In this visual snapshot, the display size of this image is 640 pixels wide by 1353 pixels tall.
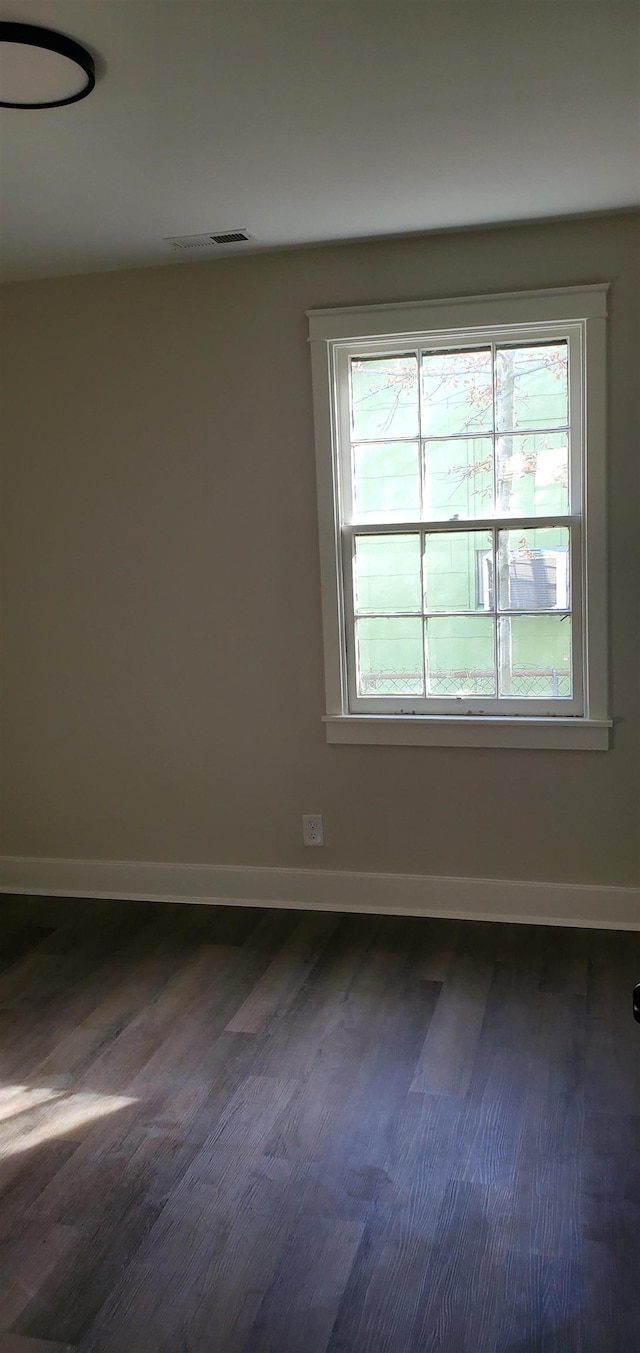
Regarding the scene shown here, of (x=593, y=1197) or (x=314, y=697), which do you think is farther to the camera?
(x=314, y=697)

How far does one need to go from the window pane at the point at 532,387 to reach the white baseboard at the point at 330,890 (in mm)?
1691

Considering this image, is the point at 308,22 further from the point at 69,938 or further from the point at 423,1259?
the point at 69,938

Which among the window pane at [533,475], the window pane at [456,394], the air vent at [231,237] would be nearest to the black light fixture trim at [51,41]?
the air vent at [231,237]

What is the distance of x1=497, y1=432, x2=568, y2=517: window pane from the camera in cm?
373

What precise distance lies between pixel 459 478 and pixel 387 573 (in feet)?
1.44

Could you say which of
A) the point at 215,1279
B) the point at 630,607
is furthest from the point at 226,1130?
the point at 630,607

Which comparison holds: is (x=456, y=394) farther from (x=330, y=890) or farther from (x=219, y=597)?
(x=330, y=890)

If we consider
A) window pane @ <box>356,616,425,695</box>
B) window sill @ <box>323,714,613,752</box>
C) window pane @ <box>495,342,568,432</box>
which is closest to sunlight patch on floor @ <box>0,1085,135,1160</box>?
window sill @ <box>323,714,613,752</box>

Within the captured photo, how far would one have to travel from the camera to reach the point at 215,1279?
211 cm

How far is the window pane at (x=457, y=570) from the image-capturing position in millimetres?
3840

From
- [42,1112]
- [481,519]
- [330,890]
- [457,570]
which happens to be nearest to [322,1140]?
[42,1112]

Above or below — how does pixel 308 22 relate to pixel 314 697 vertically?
above

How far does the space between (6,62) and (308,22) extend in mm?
648

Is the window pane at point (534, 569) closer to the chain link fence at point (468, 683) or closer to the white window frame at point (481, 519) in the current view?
the white window frame at point (481, 519)
